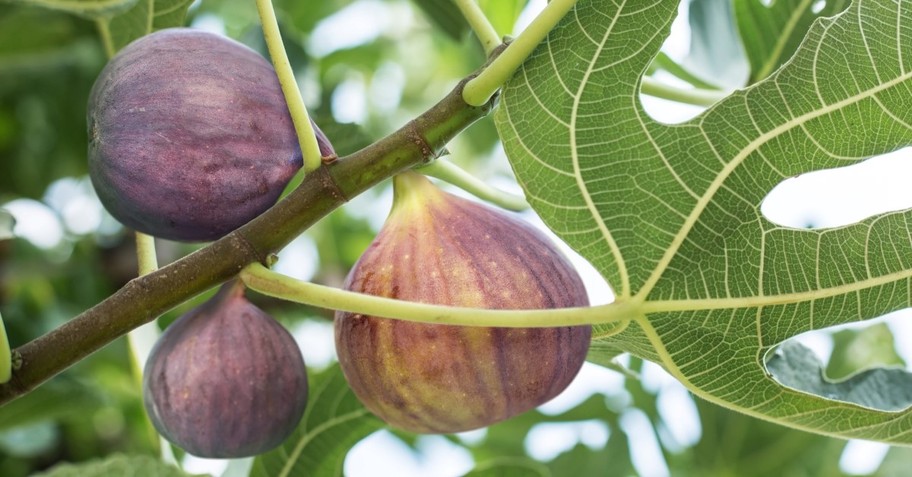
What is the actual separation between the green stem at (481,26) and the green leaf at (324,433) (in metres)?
0.54

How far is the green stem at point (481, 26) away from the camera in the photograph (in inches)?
44.3

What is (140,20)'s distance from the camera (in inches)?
59.1

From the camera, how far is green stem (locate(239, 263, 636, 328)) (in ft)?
3.05

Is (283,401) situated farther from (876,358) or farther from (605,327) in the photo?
(876,358)

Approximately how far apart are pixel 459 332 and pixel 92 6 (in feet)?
2.60

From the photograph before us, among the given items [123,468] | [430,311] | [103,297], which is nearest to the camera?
[430,311]

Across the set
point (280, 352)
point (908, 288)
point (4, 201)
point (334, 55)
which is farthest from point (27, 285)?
point (908, 288)

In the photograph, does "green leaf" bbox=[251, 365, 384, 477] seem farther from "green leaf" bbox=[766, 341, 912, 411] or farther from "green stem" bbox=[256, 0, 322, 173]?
"green leaf" bbox=[766, 341, 912, 411]

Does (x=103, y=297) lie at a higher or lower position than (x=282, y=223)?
higher

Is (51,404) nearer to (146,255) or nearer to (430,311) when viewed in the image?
(146,255)

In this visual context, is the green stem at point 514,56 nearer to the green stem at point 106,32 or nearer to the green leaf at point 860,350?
the green stem at point 106,32

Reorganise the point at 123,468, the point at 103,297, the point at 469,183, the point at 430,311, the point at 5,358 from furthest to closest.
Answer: the point at 103,297
the point at 123,468
the point at 469,183
the point at 5,358
the point at 430,311

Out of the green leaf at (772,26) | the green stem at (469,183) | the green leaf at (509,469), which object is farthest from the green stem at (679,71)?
the green leaf at (509,469)

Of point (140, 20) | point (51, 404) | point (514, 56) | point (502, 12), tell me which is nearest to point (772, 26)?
point (502, 12)
